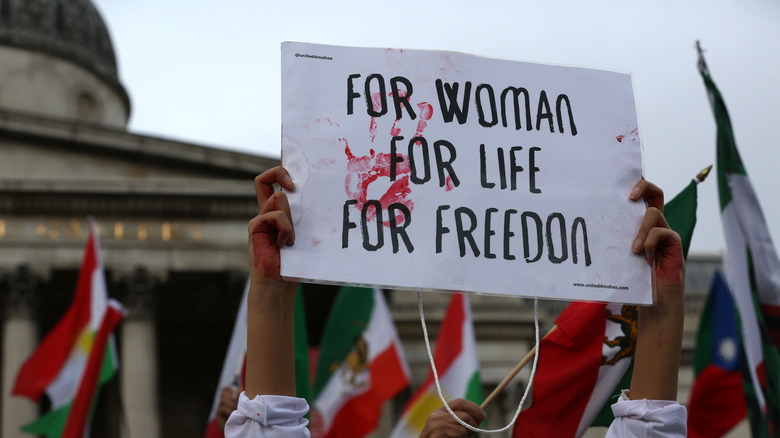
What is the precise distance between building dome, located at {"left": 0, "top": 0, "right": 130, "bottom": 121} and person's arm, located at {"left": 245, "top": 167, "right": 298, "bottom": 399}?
1465 inches

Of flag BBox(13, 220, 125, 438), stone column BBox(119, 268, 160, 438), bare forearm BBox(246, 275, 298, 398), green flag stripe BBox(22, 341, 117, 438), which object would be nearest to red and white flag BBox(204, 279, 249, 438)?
green flag stripe BBox(22, 341, 117, 438)

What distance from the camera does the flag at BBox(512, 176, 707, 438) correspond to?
6.06m

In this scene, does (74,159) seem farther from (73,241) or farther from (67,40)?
(67,40)

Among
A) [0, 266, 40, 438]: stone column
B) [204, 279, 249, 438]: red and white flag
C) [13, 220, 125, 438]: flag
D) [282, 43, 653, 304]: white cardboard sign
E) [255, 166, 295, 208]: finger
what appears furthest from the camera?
[0, 266, 40, 438]: stone column

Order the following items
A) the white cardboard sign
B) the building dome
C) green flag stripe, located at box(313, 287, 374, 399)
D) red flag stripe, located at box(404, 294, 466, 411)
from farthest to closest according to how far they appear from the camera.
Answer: the building dome → green flag stripe, located at box(313, 287, 374, 399) → red flag stripe, located at box(404, 294, 466, 411) → the white cardboard sign

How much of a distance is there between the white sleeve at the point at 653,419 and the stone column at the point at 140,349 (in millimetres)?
25013

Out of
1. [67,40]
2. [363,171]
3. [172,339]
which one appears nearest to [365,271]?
[363,171]

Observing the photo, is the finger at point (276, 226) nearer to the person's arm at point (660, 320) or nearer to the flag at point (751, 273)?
the person's arm at point (660, 320)

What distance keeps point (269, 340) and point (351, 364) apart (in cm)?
1154

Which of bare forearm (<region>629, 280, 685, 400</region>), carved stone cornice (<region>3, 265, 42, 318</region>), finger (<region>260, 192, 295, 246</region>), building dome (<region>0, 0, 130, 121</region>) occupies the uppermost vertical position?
building dome (<region>0, 0, 130, 121</region>)

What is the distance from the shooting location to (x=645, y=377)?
4.21 m

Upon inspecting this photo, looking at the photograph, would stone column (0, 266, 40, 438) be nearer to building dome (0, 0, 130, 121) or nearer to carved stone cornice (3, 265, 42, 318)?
carved stone cornice (3, 265, 42, 318)

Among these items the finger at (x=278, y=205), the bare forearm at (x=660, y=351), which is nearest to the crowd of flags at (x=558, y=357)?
the bare forearm at (x=660, y=351)

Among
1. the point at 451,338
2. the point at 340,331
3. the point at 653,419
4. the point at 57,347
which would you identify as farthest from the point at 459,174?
the point at 57,347
